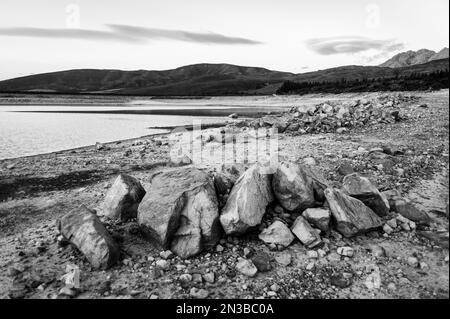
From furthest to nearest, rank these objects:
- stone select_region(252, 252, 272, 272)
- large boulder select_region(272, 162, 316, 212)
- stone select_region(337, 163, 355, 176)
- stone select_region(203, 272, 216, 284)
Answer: stone select_region(337, 163, 355, 176) < large boulder select_region(272, 162, 316, 212) < stone select_region(252, 252, 272, 272) < stone select_region(203, 272, 216, 284)

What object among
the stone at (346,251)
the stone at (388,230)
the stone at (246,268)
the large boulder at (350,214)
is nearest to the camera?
the stone at (246,268)

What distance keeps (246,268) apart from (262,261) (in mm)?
316

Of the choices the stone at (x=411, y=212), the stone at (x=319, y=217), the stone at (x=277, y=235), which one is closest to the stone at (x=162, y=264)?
the stone at (x=277, y=235)

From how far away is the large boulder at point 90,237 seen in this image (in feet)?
18.1

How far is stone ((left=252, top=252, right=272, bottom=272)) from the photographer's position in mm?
5426

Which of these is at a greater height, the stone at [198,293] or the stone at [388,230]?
the stone at [388,230]

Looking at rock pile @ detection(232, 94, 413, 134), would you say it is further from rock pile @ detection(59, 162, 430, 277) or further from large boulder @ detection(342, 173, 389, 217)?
rock pile @ detection(59, 162, 430, 277)

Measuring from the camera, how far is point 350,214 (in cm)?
613

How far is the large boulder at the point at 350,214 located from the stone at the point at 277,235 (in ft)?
2.95

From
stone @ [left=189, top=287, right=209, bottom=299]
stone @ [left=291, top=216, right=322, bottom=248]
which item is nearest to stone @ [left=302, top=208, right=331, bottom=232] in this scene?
stone @ [left=291, top=216, right=322, bottom=248]

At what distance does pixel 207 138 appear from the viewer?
55.6ft

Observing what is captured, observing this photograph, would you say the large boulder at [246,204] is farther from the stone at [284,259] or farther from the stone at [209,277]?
the stone at [209,277]

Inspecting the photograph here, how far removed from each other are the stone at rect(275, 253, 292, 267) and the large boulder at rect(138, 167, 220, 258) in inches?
42.7
